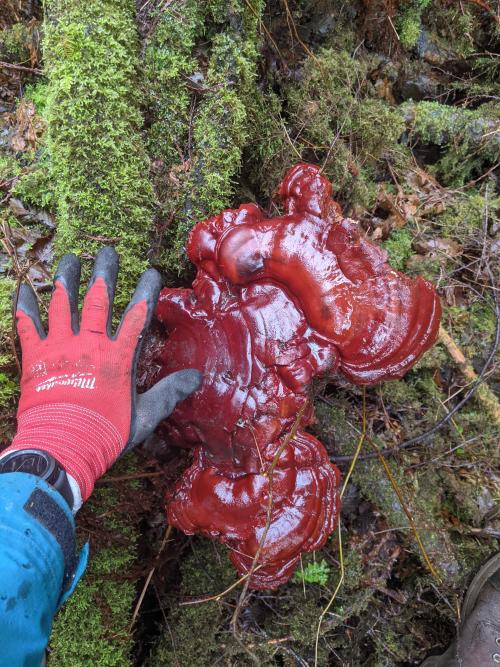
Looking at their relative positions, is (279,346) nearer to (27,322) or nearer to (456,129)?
(27,322)

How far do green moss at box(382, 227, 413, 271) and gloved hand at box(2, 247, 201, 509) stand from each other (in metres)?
2.15

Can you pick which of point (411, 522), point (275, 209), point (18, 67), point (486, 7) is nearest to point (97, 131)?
point (18, 67)

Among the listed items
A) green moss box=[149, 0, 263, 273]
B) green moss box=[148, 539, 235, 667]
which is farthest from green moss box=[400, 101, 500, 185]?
green moss box=[148, 539, 235, 667]

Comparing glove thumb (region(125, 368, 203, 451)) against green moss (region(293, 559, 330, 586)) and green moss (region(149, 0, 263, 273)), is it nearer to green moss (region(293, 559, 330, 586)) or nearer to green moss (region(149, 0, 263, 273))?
green moss (region(149, 0, 263, 273))

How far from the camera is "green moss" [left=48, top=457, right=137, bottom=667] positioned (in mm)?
2766

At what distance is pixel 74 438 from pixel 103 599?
4.48 ft

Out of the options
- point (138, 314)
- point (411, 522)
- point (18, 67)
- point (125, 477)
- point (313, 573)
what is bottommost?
point (313, 573)

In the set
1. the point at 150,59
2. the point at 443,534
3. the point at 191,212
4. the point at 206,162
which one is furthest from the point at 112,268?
the point at 443,534

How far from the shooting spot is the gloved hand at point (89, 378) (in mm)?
2205

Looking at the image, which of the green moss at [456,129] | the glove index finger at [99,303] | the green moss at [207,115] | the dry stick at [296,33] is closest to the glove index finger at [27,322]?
the glove index finger at [99,303]

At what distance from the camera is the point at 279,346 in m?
2.49

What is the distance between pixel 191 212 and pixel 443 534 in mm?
2968

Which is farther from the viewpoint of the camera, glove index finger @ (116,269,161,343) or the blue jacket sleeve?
glove index finger @ (116,269,161,343)

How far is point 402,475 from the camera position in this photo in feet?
11.8
